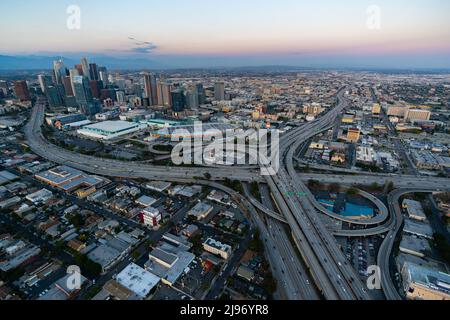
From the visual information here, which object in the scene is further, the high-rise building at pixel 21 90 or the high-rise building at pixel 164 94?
the high-rise building at pixel 21 90

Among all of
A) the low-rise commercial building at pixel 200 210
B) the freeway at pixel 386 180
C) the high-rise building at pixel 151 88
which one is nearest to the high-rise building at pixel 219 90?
the high-rise building at pixel 151 88

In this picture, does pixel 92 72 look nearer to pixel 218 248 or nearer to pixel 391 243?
pixel 218 248

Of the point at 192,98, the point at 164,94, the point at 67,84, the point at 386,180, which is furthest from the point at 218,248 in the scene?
the point at 67,84

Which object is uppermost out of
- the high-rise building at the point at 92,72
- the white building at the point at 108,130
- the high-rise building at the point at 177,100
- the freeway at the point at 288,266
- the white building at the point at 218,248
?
the high-rise building at the point at 92,72

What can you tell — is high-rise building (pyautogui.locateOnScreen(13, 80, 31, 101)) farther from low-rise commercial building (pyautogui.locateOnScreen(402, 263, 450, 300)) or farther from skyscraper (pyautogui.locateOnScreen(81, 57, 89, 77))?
low-rise commercial building (pyautogui.locateOnScreen(402, 263, 450, 300))

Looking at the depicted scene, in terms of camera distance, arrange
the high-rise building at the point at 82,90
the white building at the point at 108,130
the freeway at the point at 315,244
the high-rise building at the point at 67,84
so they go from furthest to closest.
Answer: the high-rise building at the point at 67,84, the high-rise building at the point at 82,90, the white building at the point at 108,130, the freeway at the point at 315,244

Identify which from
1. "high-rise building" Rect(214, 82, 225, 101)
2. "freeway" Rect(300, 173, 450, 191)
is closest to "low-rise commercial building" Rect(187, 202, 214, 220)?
"freeway" Rect(300, 173, 450, 191)

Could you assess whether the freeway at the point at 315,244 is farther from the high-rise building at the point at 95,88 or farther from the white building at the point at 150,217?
the high-rise building at the point at 95,88
